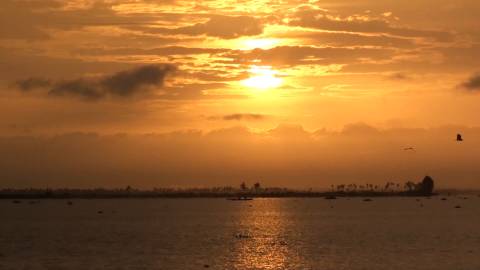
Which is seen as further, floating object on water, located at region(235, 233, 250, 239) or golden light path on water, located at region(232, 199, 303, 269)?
floating object on water, located at region(235, 233, 250, 239)

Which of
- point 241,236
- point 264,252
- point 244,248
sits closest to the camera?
point 264,252

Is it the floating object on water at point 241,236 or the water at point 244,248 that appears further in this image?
the floating object on water at point 241,236

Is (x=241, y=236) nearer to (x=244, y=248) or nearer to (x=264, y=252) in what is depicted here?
(x=244, y=248)

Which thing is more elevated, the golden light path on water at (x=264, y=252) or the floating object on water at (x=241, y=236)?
the floating object on water at (x=241, y=236)

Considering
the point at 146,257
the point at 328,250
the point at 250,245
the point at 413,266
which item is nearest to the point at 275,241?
the point at 250,245

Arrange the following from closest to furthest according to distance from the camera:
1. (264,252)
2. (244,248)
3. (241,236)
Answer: (264,252) → (244,248) → (241,236)

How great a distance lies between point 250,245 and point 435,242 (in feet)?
89.0

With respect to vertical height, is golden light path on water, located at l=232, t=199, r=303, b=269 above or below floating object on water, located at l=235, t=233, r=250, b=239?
below

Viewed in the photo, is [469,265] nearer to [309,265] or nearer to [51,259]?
[309,265]

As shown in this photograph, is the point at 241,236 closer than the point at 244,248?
No

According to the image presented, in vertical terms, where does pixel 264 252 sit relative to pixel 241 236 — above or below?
below

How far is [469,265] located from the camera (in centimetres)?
8250

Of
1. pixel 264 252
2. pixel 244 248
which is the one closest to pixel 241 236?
pixel 244 248

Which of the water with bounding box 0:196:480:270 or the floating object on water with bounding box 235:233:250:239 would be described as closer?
the water with bounding box 0:196:480:270
